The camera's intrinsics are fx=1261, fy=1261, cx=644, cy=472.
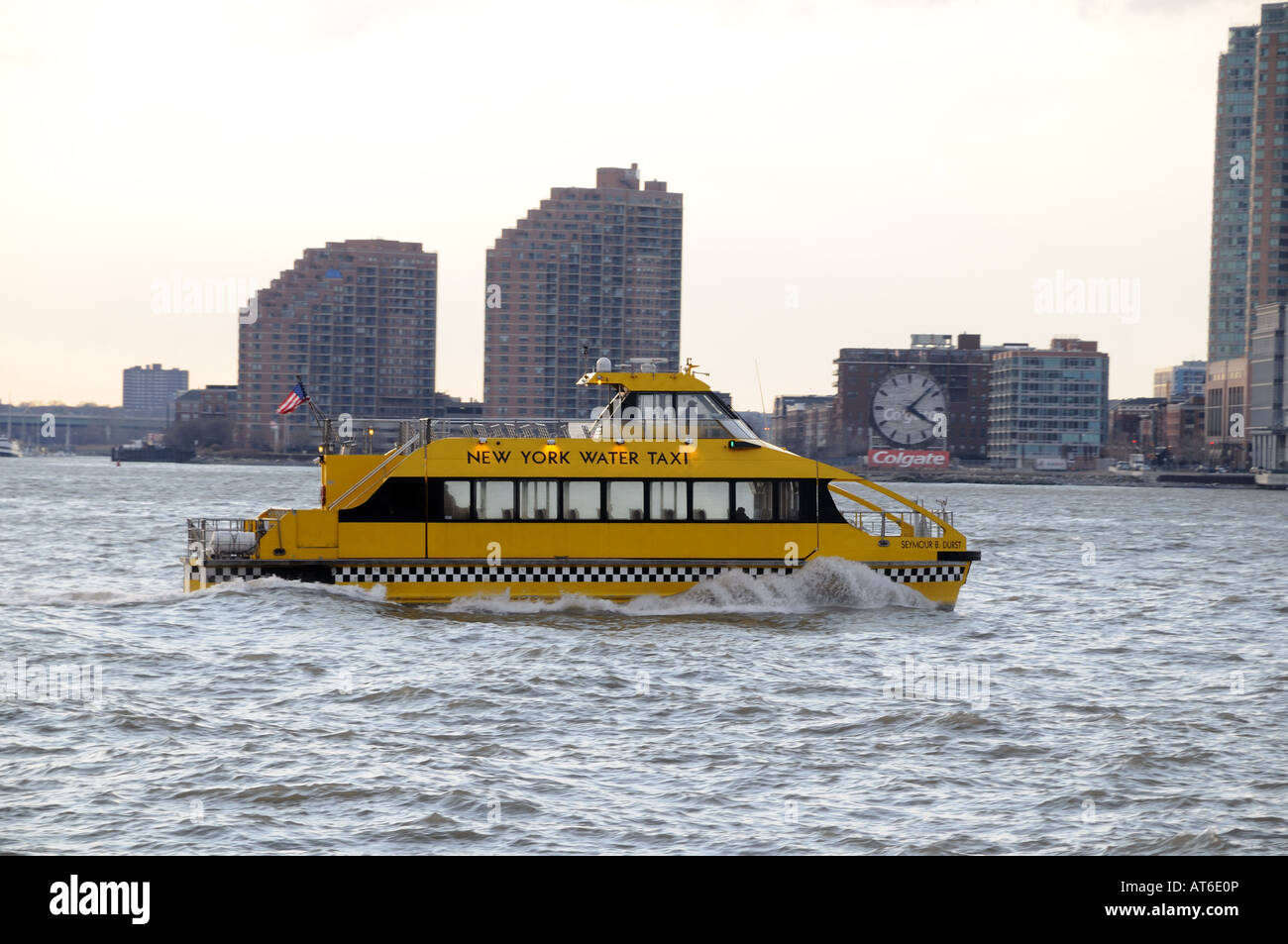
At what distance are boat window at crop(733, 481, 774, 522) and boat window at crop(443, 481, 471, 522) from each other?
16.4 ft

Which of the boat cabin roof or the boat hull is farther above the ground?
the boat cabin roof

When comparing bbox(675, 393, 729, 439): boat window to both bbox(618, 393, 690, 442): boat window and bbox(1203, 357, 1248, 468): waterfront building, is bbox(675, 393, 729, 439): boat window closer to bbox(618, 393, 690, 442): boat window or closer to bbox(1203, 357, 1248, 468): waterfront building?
bbox(618, 393, 690, 442): boat window

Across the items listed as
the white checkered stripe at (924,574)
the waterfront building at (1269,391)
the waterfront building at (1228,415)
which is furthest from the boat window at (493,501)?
the waterfront building at (1228,415)

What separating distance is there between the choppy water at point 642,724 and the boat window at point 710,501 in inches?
52.6

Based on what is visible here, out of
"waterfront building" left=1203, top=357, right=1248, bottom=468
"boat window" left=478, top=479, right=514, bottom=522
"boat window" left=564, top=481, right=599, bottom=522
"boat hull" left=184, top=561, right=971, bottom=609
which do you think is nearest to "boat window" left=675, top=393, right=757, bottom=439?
"boat window" left=564, top=481, right=599, bottom=522

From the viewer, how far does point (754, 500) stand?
23.6 metres

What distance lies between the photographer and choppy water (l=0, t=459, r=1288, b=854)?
34.0 feet

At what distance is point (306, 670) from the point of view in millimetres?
16984

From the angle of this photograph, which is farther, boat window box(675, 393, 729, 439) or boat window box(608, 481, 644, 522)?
boat window box(675, 393, 729, 439)
